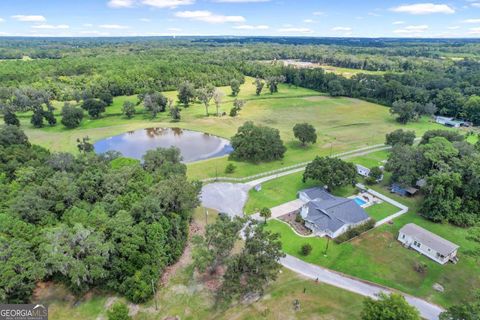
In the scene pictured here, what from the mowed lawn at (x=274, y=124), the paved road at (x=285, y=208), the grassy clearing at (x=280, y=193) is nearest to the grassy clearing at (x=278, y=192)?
the grassy clearing at (x=280, y=193)

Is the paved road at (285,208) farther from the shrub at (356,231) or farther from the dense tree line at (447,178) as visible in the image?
the dense tree line at (447,178)

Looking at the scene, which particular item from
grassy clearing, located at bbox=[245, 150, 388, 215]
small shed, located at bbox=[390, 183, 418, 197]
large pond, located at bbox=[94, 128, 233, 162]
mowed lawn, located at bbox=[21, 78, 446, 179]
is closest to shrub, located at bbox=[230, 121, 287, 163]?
mowed lawn, located at bbox=[21, 78, 446, 179]

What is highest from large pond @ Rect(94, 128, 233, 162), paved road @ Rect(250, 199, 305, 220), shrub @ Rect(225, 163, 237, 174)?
shrub @ Rect(225, 163, 237, 174)

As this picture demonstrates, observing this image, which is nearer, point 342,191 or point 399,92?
point 342,191

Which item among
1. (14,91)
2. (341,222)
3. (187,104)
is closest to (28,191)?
(341,222)

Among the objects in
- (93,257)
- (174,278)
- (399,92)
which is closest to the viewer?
(93,257)

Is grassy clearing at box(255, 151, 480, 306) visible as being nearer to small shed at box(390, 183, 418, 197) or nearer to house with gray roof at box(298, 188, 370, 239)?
house with gray roof at box(298, 188, 370, 239)

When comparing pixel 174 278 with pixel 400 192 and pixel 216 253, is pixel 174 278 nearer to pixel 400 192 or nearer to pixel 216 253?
pixel 216 253
